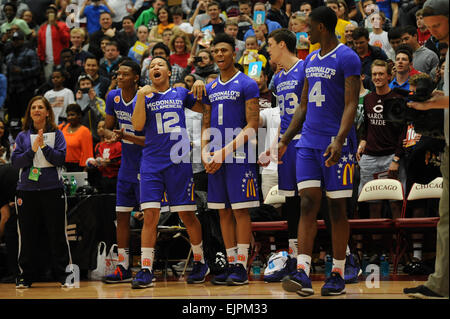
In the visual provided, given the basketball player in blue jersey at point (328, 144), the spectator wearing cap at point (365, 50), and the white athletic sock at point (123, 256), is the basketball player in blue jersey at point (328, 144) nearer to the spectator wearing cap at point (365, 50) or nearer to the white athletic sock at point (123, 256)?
the white athletic sock at point (123, 256)

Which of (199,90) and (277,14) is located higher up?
(277,14)

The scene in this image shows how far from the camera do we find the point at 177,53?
13109 millimetres

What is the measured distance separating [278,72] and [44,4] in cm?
1142

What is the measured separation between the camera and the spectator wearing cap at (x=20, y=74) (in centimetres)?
1462

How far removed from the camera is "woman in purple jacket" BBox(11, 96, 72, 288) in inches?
330

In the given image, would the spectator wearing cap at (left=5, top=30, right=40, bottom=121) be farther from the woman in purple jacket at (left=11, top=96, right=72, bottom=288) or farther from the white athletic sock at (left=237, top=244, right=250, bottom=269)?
the white athletic sock at (left=237, top=244, right=250, bottom=269)

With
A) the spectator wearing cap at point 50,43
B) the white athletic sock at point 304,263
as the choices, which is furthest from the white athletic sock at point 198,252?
the spectator wearing cap at point 50,43

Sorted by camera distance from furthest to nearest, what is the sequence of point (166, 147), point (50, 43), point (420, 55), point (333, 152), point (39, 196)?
point (50, 43), point (420, 55), point (39, 196), point (166, 147), point (333, 152)

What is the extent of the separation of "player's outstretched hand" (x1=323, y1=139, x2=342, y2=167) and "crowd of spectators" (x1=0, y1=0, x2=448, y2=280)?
7.15ft

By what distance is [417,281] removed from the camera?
734cm

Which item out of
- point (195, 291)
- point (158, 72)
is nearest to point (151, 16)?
point (158, 72)

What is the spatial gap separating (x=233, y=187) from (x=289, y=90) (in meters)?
1.18

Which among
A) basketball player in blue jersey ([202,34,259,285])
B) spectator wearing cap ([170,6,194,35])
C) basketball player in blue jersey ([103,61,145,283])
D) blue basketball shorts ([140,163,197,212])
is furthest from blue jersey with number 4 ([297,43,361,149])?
spectator wearing cap ([170,6,194,35])

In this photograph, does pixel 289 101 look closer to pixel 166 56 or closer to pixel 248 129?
pixel 248 129
